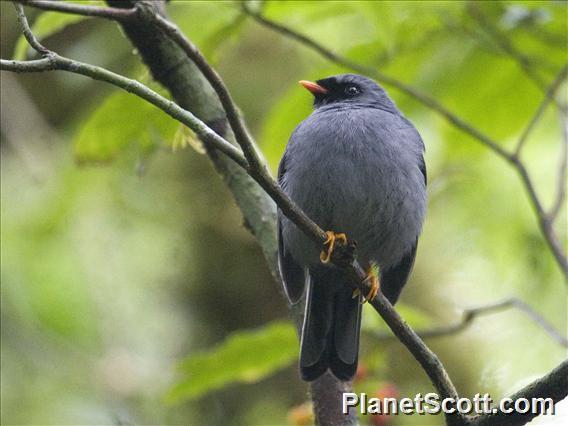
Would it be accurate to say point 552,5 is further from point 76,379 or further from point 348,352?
point 76,379

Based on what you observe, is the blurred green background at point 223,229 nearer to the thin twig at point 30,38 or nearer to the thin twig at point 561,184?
the thin twig at point 561,184

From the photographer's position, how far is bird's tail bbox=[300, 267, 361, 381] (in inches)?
156

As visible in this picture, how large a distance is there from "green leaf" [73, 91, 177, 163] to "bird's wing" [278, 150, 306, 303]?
24.7 inches

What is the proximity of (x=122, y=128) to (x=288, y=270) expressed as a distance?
39.2 inches

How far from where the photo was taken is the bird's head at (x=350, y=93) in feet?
15.6

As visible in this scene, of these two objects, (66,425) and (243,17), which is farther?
(66,425)

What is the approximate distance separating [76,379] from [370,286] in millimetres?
3656

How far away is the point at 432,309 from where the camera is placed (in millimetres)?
7039

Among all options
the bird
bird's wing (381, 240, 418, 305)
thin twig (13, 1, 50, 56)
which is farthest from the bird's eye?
thin twig (13, 1, 50, 56)

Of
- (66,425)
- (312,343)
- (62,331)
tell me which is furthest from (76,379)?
(312,343)

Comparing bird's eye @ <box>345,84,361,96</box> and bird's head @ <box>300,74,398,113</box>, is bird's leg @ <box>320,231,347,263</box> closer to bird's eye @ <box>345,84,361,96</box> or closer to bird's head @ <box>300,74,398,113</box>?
bird's head @ <box>300,74,398,113</box>

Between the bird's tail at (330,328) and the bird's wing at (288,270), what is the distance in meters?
0.05

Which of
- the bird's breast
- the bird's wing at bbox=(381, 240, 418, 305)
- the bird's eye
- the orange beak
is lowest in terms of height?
the bird's wing at bbox=(381, 240, 418, 305)

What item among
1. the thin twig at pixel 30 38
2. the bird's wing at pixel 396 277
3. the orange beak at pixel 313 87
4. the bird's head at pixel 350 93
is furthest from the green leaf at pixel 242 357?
the thin twig at pixel 30 38
